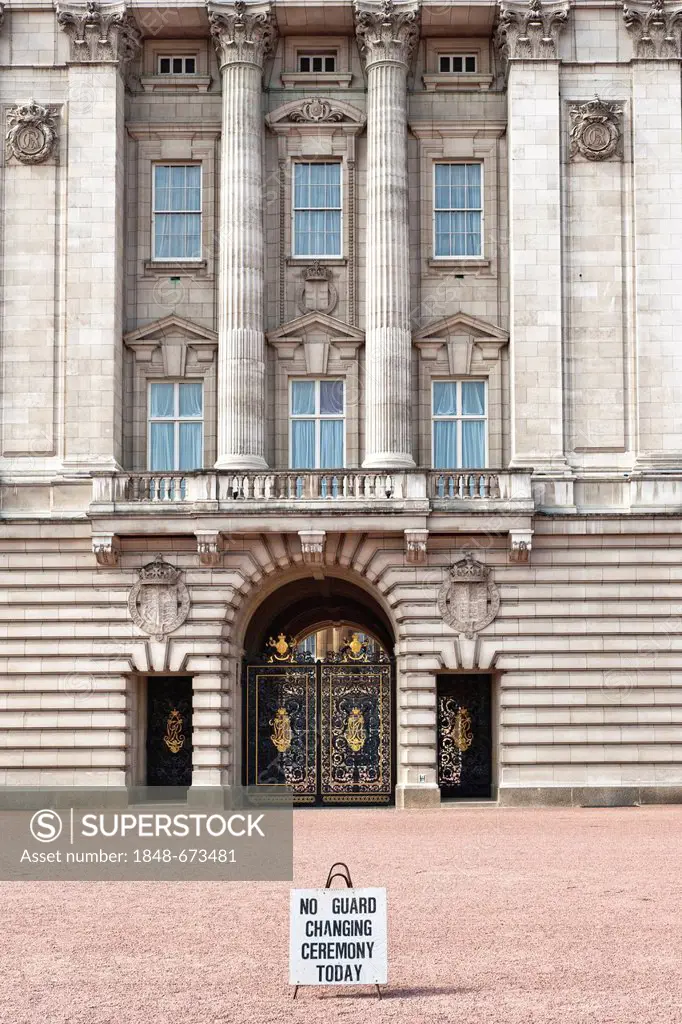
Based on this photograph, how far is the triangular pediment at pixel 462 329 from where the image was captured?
43.5m

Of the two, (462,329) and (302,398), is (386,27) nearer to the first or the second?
(462,329)

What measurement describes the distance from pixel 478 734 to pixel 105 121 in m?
17.9

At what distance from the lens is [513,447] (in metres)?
42.4

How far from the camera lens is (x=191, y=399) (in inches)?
1735

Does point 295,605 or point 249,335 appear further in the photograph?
point 295,605

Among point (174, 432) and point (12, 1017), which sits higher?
point (174, 432)

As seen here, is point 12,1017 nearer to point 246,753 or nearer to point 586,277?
point 246,753

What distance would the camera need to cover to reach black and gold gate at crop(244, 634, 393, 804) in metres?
42.5

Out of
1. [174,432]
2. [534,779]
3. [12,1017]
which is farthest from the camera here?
[174,432]

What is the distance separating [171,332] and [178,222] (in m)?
3.00

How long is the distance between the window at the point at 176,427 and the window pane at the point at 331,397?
3.05 m

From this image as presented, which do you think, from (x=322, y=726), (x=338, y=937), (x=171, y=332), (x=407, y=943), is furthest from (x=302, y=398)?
(x=338, y=937)

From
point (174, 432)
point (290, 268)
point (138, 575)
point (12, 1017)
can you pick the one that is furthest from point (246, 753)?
point (12, 1017)

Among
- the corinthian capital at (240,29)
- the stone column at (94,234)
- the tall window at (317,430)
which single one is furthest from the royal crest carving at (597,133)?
the stone column at (94,234)
